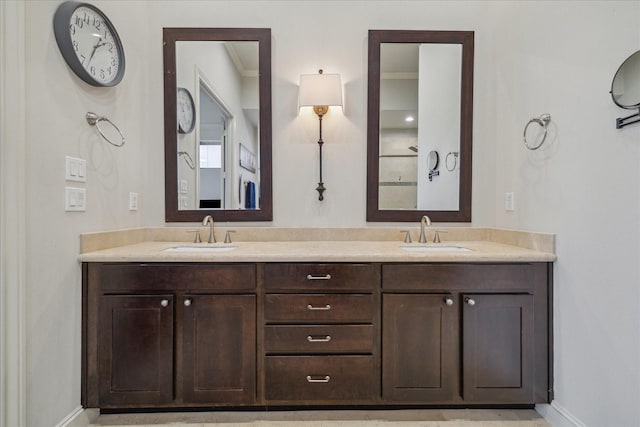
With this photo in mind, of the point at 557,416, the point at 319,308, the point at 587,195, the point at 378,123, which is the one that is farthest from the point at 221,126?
the point at 557,416

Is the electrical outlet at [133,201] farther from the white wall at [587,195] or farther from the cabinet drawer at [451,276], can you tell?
the white wall at [587,195]

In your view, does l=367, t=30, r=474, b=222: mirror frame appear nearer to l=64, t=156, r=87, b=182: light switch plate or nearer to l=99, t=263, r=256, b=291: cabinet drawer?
l=99, t=263, r=256, b=291: cabinet drawer

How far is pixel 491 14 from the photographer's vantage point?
2.07 m

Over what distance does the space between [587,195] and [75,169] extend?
7.77 feet

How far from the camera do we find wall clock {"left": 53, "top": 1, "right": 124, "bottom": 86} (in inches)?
55.2

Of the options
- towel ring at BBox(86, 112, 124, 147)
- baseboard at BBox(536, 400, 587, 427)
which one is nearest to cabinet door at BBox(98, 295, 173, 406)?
towel ring at BBox(86, 112, 124, 147)

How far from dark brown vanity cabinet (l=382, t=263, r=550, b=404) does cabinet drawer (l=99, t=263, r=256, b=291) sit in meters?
0.71

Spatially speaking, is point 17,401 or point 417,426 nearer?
point 17,401

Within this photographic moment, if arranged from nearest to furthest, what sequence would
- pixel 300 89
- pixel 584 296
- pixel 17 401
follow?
pixel 17 401, pixel 584 296, pixel 300 89

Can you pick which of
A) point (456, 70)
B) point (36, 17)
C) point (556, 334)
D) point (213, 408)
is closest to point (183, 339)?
point (213, 408)

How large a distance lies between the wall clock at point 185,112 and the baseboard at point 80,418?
5.32 ft

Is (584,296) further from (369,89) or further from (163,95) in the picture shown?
(163,95)

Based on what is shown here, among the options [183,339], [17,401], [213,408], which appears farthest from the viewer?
[213,408]

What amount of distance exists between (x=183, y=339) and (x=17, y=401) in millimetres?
616
